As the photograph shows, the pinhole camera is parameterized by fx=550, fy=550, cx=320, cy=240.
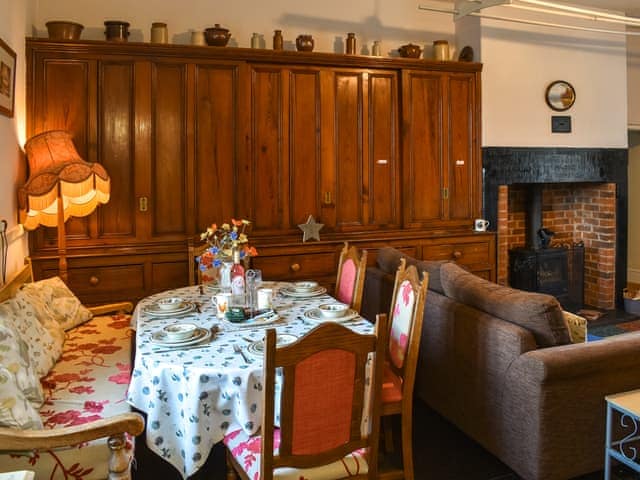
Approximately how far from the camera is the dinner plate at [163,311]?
9.16 feet

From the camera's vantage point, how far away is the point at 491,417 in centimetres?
264

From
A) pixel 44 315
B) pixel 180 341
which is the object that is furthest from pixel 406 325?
pixel 44 315

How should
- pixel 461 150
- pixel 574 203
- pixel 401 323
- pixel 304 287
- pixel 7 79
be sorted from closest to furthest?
pixel 401 323 < pixel 304 287 < pixel 7 79 < pixel 461 150 < pixel 574 203

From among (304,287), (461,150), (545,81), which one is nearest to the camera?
(304,287)

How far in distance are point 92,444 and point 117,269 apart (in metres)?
2.35

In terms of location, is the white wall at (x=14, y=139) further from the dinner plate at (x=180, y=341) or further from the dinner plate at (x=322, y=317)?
the dinner plate at (x=322, y=317)

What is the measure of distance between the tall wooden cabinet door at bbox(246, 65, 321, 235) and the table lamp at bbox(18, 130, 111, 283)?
3.96ft

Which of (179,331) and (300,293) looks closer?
(179,331)

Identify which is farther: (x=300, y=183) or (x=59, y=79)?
(x=300, y=183)

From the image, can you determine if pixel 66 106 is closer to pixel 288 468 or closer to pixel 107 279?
pixel 107 279

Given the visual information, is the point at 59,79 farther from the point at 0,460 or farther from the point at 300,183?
the point at 0,460

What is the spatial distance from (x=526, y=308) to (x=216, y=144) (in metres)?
2.85

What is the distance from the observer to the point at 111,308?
3.84 meters

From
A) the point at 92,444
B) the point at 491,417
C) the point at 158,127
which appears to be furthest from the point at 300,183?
the point at 92,444
